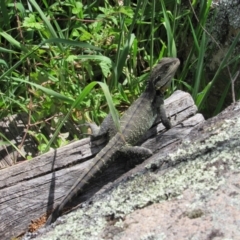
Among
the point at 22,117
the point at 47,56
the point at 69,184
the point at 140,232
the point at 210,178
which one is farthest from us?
the point at 47,56

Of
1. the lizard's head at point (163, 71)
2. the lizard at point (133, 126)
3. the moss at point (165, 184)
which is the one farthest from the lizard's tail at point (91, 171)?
the lizard's head at point (163, 71)

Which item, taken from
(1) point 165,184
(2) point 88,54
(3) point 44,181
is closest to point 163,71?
(2) point 88,54

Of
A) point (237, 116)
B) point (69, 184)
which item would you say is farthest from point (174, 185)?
point (69, 184)

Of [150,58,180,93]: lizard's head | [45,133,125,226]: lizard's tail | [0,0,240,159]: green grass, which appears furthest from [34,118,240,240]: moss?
[150,58,180,93]: lizard's head

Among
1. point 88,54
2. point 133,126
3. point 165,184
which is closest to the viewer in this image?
point 165,184

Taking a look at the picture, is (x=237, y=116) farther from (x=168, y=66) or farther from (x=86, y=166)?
(x=168, y=66)

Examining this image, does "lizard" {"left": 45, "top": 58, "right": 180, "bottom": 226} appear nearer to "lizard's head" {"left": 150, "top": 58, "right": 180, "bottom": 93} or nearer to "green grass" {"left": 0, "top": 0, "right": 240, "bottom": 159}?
"lizard's head" {"left": 150, "top": 58, "right": 180, "bottom": 93}

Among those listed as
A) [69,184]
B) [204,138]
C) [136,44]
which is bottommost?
[69,184]

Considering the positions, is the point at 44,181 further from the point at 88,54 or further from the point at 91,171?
the point at 88,54
